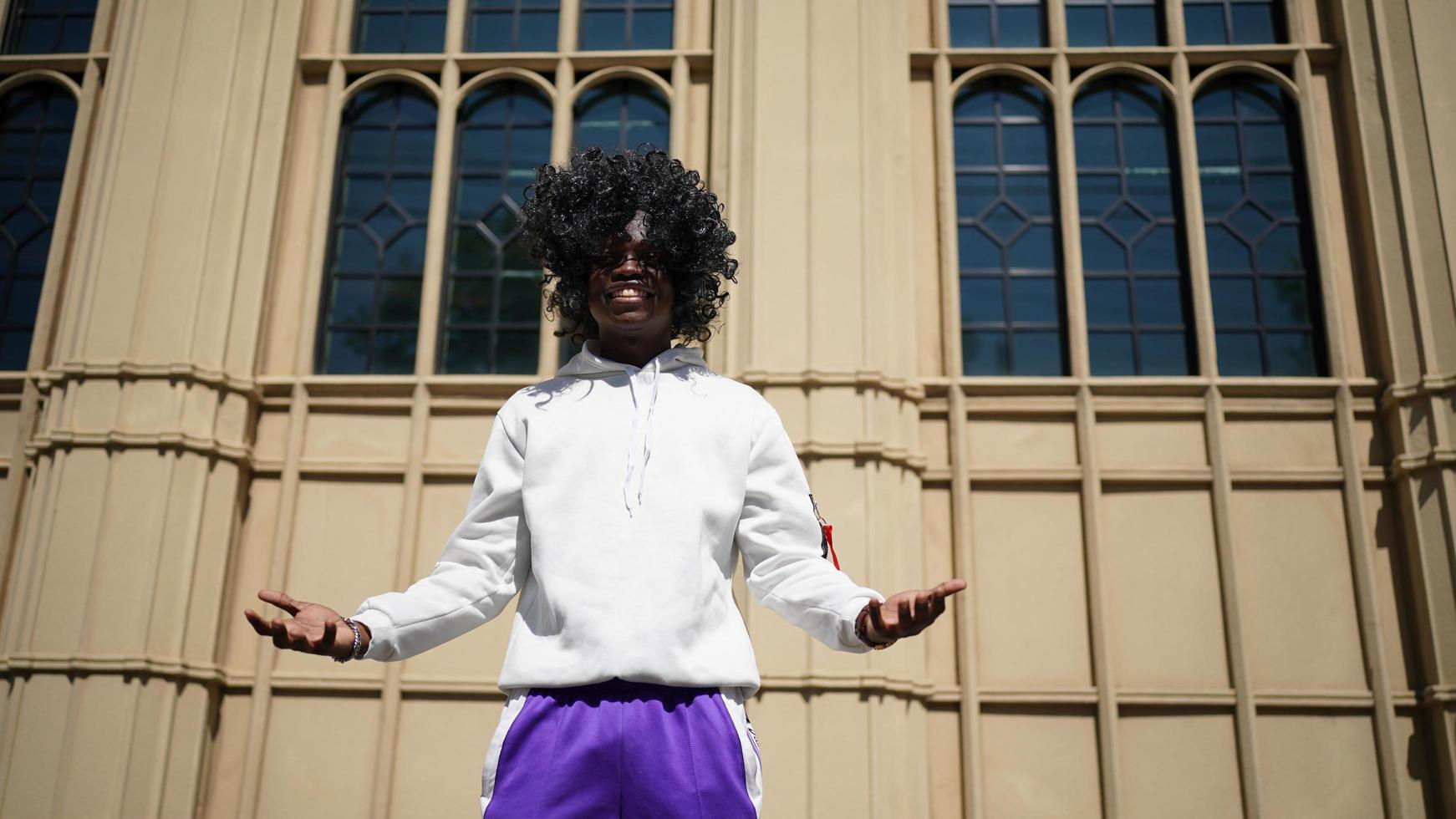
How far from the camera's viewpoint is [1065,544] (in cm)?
641

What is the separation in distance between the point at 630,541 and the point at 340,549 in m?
4.73

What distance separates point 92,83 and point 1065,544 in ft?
21.6

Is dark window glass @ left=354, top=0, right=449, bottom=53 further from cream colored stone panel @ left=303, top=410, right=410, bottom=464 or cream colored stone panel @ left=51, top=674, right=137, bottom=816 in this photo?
cream colored stone panel @ left=51, top=674, right=137, bottom=816

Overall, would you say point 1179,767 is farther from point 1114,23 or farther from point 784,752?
point 1114,23

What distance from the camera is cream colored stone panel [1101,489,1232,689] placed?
6156 mm

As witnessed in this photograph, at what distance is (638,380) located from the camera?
8.26ft

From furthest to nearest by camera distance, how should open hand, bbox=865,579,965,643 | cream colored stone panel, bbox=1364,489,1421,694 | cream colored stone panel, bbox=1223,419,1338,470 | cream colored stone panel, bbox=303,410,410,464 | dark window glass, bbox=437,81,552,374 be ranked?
dark window glass, bbox=437,81,552,374 < cream colored stone panel, bbox=303,410,410,464 < cream colored stone panel, bbox=1223,419,1338,470 < cream colored stone panel, bbox=1364,489,1421,694 < open hand, bbox=865,579,965,643

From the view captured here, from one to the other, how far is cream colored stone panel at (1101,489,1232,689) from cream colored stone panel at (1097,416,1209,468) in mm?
175

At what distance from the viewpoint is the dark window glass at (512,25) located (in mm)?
7684

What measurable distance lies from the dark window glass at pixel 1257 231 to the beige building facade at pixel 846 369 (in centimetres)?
2

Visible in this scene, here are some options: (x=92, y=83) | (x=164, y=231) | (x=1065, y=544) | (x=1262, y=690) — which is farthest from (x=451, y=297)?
(x=1262, y=690)

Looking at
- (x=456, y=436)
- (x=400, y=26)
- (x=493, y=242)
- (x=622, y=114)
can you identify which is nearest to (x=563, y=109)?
(x=622, y=114)

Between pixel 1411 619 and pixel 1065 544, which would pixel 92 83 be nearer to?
pixel 1065 544

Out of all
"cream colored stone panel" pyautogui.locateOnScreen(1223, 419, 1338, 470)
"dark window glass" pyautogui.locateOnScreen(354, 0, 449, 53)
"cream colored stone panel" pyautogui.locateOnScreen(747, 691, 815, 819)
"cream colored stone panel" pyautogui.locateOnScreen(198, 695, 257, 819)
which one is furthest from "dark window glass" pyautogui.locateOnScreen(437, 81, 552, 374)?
"cream colored stone panel" pyautogui.locateOnScreen(1223, 419, 1338, 470)
